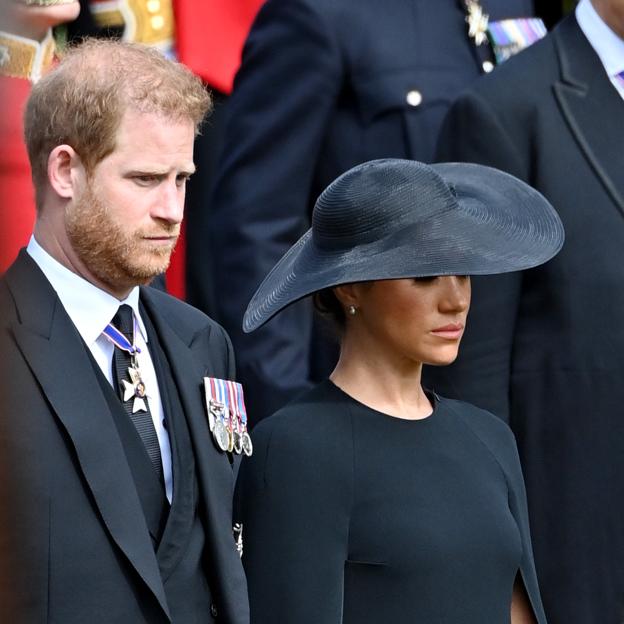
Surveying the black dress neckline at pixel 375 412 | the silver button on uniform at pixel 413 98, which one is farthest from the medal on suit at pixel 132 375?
the silver button on uniform at pixel 413 98

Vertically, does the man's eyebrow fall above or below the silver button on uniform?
above

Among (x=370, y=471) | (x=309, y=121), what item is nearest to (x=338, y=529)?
(x=370, y=471)

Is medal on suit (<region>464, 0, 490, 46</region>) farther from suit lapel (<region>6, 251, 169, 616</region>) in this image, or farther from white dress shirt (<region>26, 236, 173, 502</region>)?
suit lapel (<region>6, 251, 169, 616</region>)

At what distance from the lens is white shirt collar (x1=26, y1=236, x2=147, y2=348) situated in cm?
263

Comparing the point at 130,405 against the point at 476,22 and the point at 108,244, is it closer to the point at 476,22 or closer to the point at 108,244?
the point at 108,244

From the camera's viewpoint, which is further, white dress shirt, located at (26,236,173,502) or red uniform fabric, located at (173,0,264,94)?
red uniform fabric, located at (173,0,264,94)

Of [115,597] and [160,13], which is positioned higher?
[160,13]

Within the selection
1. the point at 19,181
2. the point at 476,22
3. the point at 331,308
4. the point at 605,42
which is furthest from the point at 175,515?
the point at 476,22

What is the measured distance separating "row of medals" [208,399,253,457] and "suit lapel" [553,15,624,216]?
1141 millimetres

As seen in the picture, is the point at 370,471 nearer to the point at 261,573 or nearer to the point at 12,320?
A: the point at 261,573

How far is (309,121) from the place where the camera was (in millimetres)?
3713

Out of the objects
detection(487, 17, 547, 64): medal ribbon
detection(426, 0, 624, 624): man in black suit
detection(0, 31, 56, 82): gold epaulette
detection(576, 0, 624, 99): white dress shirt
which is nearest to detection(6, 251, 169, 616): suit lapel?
detection(0, 31, 56, 82): gold epaulette

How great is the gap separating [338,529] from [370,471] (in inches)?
4.6

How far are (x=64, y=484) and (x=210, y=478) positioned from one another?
350mm
